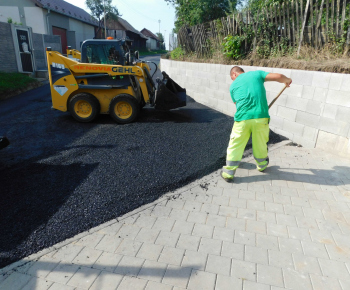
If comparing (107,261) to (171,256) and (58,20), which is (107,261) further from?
(58,20)

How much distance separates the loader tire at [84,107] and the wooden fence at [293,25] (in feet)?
14.4

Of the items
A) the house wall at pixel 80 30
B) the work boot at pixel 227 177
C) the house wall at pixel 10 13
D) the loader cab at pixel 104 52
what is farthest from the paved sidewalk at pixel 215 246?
the house wall at pixel 80 30

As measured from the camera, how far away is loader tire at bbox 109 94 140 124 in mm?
6473

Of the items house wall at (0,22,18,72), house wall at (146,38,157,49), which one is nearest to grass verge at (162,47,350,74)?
house wall at (0,22,18,72)

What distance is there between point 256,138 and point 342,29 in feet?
11.3

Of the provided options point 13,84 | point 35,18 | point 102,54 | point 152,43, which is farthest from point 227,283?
point 152,43

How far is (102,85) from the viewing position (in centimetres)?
645

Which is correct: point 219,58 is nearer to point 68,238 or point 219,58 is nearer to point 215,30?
point 215,30

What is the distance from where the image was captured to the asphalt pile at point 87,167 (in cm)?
291

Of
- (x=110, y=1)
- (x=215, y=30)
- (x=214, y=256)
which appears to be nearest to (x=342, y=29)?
(x=215, y=30)

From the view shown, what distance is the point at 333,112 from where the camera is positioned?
4.46 m

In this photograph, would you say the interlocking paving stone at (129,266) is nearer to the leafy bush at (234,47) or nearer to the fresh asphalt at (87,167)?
the fresh asphalt at (87,167)

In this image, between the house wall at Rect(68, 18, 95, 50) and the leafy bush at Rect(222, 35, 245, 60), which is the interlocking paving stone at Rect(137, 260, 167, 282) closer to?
the leafy bush at Rect(222, 35, 245, 60)

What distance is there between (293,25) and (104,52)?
4.53 meters
